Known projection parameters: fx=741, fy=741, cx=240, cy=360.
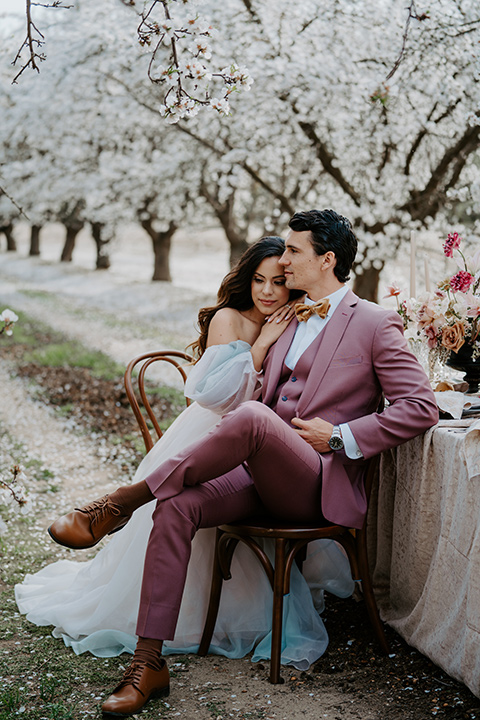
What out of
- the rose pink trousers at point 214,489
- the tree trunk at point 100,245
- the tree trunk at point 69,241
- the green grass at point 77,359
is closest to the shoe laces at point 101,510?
the rose pink trousers at point 214,489

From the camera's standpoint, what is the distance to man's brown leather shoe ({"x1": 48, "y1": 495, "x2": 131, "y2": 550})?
9.44ft

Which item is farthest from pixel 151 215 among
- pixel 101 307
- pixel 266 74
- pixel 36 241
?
pixel 36 241

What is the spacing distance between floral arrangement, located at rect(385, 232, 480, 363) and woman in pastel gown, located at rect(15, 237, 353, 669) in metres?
0.60

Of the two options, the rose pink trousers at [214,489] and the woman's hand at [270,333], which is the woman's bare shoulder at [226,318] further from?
the rose pink trousers at [214,489]

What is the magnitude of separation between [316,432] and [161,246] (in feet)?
56.9

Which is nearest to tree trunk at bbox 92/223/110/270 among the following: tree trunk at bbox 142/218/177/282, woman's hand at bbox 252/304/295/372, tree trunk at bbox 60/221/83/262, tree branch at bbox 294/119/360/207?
tree trunk at bbox 60/221/83/262

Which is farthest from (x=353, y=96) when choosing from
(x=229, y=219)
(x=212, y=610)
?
(x=229, y=219)

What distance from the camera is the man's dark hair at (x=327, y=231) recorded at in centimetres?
319

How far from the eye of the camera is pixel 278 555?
2844 mm

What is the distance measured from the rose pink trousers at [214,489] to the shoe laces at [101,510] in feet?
0.68

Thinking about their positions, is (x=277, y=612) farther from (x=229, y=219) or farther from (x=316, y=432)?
(x=229, y=219)

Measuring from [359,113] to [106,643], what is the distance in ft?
23.5

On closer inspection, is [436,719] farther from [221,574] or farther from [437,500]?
[221,574]

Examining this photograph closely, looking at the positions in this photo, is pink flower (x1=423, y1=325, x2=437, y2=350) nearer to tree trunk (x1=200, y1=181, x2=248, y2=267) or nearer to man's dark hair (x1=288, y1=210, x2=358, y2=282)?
man's dark hair (x1=288, y1=210, x2=358, y2=282)
